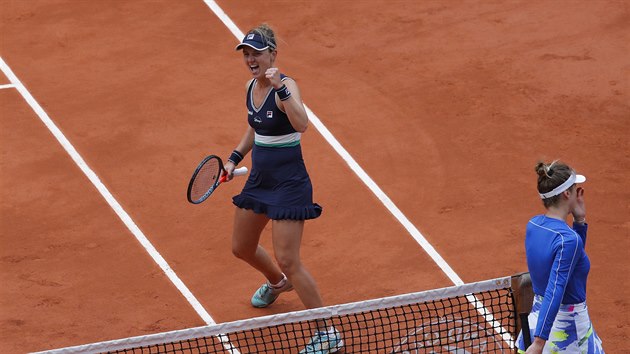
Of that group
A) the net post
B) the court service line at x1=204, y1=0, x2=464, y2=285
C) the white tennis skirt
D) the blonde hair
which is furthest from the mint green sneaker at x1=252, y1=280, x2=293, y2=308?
the blonde hair

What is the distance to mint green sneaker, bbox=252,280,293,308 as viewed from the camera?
986 cm

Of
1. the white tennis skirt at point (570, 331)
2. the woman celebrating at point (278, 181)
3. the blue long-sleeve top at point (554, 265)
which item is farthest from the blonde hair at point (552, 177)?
the woman celebrating at point (278, 181)

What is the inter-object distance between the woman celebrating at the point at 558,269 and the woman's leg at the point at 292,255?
6.73ft

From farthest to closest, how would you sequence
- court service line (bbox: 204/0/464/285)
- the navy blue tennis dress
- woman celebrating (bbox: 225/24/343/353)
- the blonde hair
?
court service line (bbox: 204/0/464/285) < the navy blue tennis dress < woman celebrating (bbox: 225/24/343/353) < the blonde hair

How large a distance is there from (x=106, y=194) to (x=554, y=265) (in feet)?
18.9

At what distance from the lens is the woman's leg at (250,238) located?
9180 mm

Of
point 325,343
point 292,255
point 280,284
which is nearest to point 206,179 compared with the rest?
point 292,255

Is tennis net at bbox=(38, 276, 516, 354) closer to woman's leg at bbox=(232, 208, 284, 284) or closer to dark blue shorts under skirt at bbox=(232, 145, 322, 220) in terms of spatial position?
woman's leg at bbox=(232, 208, 284, 284)

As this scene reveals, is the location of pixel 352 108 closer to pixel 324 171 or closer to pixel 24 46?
pixel 324 171

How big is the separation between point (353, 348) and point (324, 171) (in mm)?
3443

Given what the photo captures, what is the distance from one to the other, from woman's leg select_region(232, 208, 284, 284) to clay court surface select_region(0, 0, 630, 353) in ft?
1.78

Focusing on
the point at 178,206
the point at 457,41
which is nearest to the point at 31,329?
the point at 178,206

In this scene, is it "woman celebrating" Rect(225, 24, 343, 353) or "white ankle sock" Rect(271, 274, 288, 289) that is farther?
"white ankle sock" Rect(271, 274, 288, 289)

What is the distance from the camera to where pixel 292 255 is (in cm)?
892
